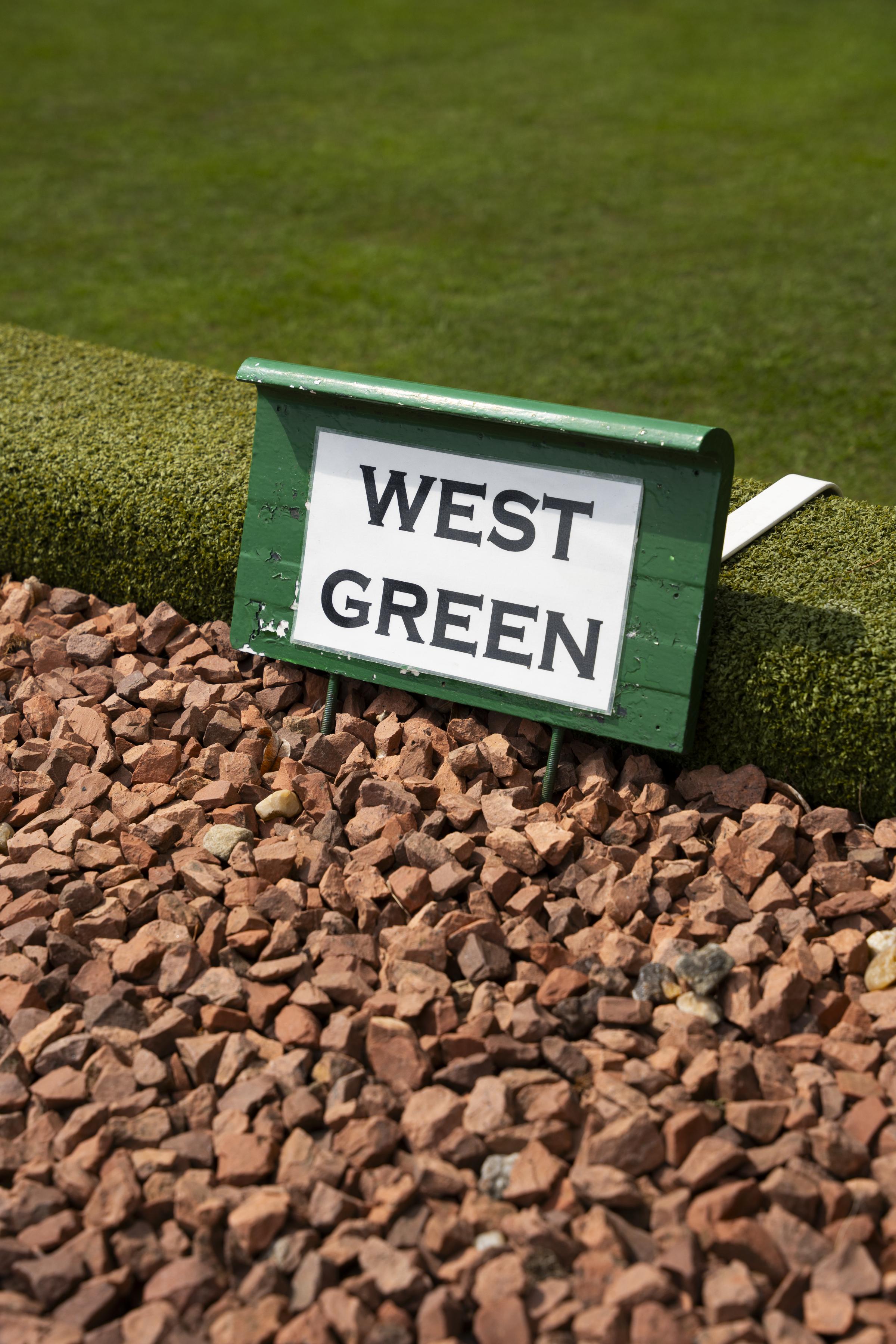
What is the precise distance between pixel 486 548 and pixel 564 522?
0.19 metres

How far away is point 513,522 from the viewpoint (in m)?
2.68

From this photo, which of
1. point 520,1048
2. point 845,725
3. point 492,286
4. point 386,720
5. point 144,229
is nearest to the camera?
point 520,1048

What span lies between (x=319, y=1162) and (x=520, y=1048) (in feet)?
1.28

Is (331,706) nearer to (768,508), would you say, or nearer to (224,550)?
(224,550)

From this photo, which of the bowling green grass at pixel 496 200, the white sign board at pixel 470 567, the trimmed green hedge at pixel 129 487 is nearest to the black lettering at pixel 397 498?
the white sign board at pixel 470 567

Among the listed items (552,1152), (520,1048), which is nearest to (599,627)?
(520,1048)

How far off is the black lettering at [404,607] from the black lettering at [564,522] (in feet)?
1.09

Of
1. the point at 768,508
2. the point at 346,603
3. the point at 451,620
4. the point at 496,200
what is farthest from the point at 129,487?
the point at 496,200

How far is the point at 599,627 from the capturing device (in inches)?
103

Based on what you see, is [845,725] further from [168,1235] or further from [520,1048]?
[168,1235]

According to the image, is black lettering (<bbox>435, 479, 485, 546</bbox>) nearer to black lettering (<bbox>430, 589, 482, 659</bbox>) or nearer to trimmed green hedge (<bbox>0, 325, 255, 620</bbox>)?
black lettering (<bbox>430, 589, 482, 659</bbox>)

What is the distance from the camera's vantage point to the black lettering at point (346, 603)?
9.30ft

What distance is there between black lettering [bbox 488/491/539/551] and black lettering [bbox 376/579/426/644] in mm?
216

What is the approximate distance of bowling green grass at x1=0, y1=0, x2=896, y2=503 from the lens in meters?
5.55
